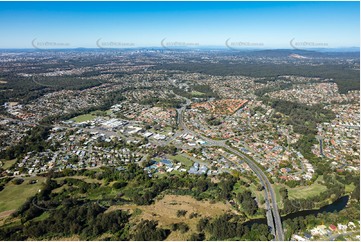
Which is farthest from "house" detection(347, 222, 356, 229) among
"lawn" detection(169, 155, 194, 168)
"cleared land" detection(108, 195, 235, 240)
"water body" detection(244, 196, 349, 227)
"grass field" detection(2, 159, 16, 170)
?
"grass field" detection(2, 159, 16, 170)

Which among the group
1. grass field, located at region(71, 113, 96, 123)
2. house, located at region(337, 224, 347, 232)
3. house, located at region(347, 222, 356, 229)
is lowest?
house, located at region(337, 224, 347, 232)

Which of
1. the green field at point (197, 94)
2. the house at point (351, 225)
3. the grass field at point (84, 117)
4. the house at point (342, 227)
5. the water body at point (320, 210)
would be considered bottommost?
the water body at point (320, 210)

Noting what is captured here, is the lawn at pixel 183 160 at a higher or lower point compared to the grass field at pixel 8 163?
higher

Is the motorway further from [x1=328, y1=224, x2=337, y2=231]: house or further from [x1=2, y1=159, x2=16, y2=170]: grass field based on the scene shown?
[x1=2, y1=159, x2=16, y2=170]: grass field

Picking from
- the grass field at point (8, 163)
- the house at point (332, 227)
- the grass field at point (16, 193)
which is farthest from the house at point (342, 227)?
the grass field at point (8, 163)

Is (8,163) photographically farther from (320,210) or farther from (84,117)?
(320,210)

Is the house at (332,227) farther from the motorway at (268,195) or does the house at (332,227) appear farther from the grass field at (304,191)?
the grass field at (304,191)

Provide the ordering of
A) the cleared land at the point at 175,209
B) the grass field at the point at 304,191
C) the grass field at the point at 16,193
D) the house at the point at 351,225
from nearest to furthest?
the house at the point at 351,225
the cleared land at the point at 175,209
the grass field at the point at 16,193
the grass field at the point at 304,191
